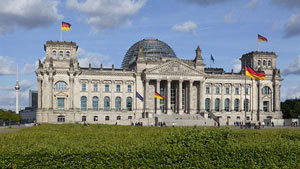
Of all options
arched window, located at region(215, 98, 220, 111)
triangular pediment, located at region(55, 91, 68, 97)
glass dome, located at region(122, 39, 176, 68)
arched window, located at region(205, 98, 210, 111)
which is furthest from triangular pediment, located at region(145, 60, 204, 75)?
triangular pediment, located at region(55, 91, 68, 97)

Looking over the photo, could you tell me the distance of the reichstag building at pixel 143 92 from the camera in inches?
4063

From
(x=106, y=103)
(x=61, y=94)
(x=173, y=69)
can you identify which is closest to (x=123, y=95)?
(x=106, y=103)

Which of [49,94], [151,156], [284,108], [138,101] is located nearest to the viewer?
[151,156]

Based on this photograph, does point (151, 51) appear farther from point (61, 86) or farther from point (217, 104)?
point (61, 86)

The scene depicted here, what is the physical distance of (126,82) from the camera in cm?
10962

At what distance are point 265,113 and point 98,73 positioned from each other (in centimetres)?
5707

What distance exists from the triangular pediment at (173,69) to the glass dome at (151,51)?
14507 mm

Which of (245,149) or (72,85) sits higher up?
(72,85)

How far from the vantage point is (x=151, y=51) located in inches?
4924

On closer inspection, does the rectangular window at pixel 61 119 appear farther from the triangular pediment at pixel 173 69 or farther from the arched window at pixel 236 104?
the arched window at pixel 236 104

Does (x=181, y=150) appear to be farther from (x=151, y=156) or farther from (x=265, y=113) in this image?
(x=265, y=113)

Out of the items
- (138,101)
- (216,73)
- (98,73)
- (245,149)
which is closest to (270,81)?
(216,73)

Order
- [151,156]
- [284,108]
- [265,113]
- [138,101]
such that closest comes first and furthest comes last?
[151,156]
[138,101]
[265,113]
[284,108]

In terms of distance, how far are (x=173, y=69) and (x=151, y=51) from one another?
62.8ft
